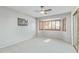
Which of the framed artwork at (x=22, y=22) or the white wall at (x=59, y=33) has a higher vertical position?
the framed artwork at (x=22, y=22)

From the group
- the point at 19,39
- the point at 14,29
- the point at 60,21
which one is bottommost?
the point at 19,39

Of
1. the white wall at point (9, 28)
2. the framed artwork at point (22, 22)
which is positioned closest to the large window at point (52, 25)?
the framed artwork at point (22, 22)

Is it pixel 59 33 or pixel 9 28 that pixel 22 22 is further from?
pixel 59 33

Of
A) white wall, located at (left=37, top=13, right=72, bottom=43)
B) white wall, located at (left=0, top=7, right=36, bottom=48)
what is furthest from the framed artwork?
white wall, located at (left=37, top=13, right=72, bottom=43)

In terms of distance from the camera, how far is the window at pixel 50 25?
855 cm

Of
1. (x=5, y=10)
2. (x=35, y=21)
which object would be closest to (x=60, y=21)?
(x=35, y=21)

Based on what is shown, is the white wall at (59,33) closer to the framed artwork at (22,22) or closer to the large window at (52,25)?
the large window at (52,25)

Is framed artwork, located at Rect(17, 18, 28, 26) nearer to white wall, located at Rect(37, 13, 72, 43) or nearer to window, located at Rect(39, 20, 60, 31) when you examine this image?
white wall, located at Rect(37, 13, 72, 43)

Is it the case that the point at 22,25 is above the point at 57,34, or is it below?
above

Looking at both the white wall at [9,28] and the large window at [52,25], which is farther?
the large window at [52,25]

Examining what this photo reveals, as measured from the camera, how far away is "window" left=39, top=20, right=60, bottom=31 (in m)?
8.55
